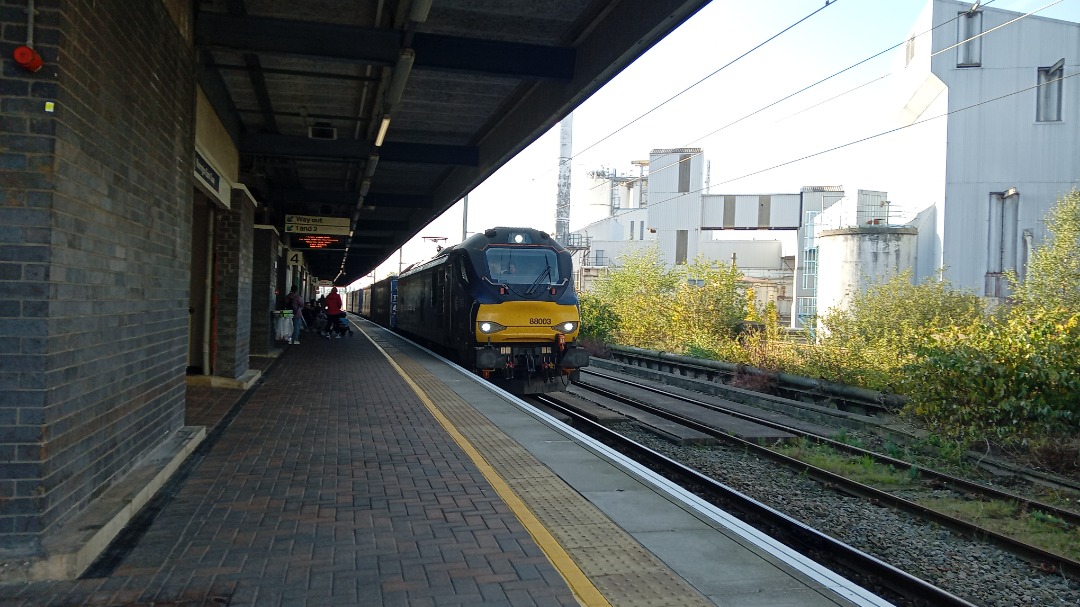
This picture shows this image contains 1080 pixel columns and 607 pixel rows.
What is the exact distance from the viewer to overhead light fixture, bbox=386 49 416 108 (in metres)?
8.06

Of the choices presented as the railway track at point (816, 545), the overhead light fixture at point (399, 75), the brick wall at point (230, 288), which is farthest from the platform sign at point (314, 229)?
the railway track at point (816, 545)

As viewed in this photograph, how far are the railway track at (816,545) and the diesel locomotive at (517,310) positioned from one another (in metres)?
3.81

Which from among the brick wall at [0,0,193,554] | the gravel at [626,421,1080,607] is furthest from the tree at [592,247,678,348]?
the brick wall at [0,0,193,554]

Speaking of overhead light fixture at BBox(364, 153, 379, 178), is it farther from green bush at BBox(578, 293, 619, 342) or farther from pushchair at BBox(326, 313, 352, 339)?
green bush at BBox(578, 293, 619, 342)

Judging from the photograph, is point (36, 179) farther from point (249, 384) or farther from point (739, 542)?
point (249, 384)

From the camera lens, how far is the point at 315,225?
18.7 meters

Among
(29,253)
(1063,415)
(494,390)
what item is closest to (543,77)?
(494,390)

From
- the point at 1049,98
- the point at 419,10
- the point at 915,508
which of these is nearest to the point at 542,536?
the point at 915,508

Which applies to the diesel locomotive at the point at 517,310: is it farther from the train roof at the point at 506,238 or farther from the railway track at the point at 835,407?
the railway track at the point at 835,407

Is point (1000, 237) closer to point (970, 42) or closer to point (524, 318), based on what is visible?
point (970, 42)

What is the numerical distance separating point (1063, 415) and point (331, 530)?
8.09m

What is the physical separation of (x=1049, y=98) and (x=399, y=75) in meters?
34.5

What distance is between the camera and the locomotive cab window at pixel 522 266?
42.8 ft

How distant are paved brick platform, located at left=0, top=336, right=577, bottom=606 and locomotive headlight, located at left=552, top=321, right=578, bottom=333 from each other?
182 inches
